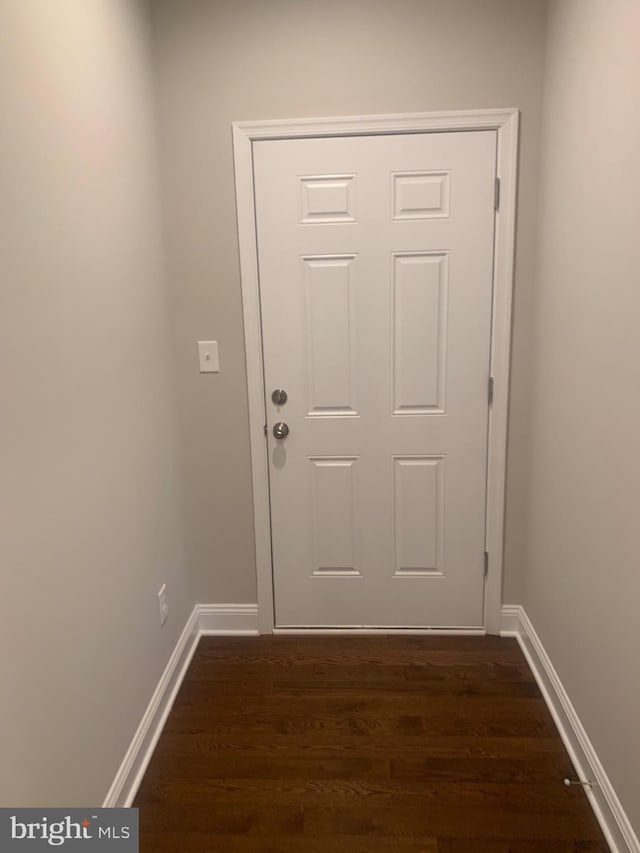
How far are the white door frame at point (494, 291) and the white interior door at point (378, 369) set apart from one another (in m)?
0.03

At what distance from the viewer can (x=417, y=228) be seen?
218cm

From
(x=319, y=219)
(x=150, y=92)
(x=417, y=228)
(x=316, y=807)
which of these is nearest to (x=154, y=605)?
(x=316, y=807)

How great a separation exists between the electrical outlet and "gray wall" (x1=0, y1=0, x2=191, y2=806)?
0.17 feet

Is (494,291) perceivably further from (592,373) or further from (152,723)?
(152,723)

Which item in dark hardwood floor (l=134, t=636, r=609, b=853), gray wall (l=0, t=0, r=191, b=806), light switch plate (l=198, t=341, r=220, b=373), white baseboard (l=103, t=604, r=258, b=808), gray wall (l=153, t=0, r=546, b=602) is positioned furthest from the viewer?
light switch plate (l=198, t=341, r=220, b=373)

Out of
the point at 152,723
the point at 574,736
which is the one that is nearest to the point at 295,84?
the point at 152,723

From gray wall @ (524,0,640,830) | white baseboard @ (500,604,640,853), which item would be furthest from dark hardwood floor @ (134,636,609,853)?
→ gray wall @ (524,0,640,830)

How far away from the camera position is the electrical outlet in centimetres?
209

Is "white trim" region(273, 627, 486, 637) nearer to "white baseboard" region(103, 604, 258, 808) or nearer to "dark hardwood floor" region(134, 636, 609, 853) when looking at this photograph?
"dark hardwood floor" region(134, 636, 609, 853)

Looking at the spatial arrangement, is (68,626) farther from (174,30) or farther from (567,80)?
(567,80)

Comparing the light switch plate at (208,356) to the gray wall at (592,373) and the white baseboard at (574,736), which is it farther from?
the white baseboard at (574,736)

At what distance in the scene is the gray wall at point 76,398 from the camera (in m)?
1.21

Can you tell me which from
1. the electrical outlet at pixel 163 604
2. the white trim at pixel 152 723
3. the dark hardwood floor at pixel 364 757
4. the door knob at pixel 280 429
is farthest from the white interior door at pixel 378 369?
the electrical outlet at pixel 163 604

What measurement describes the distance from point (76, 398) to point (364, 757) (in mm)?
1403
